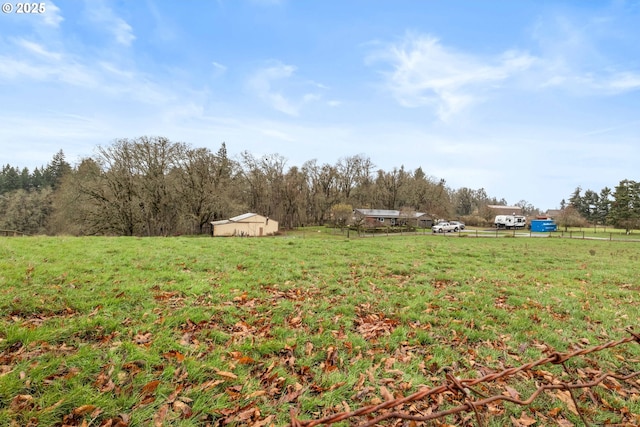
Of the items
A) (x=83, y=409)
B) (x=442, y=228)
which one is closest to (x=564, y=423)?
(x=83, y=409)

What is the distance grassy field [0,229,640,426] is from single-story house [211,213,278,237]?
24728 mm

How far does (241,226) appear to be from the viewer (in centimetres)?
3359

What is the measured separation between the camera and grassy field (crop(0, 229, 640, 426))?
2.71 m

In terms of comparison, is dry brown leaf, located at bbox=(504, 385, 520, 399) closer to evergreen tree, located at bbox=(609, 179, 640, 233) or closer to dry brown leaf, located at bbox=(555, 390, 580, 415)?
dry brown leaf, located at bbox=(555, 390, 580, 415)

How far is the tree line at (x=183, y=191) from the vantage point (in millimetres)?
30484

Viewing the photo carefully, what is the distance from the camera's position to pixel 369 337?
13.8 ft

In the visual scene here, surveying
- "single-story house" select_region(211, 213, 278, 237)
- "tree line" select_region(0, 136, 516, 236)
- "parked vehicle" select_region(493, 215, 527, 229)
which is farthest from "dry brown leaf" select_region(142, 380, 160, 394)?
"parked vehicle" select_region(493, 215, 527, 229)

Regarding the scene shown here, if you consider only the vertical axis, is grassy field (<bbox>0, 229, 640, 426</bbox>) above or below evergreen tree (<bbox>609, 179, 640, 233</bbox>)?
below

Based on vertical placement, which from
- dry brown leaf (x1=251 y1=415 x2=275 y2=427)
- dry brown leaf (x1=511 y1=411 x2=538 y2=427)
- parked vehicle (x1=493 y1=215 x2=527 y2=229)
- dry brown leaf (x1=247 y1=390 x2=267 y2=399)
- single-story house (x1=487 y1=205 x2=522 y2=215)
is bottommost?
dry brown leaf (x1=511 y1=411 x2=538 y2=427)

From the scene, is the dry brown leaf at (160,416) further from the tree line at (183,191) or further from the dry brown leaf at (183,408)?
the tree line at (183,191)

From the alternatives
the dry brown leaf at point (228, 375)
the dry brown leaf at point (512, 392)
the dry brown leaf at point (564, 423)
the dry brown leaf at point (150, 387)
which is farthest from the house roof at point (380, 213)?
the dry brown leaf at point (150, 387)

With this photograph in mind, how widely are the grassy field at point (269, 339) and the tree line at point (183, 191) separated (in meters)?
27.0

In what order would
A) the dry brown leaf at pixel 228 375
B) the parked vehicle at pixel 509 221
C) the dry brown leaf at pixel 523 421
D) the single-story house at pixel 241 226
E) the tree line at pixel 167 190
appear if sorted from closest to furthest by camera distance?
the dry brown leaf at pixel 523 421 < the dry brown leaf at pixel 228 375 < the tree line at pixel 167 190 < the single-story house at pixel 241 226 < the parked vehicle at pixel 509 221

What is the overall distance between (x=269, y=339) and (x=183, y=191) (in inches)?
1380
